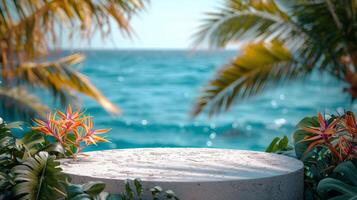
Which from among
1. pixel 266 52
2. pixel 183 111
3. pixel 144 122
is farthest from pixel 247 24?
pixel 183 111

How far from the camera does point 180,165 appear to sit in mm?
2549

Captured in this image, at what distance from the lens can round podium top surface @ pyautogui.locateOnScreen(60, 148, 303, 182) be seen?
2.30m

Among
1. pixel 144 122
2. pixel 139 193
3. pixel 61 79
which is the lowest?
pixel 144 122

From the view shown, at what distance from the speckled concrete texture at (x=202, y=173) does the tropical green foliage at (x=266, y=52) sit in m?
3.47

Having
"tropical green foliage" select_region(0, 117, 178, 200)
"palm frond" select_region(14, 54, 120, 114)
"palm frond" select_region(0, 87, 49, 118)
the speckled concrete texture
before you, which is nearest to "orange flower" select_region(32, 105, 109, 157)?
the speckled concrete texture

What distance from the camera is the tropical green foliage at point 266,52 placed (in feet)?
20.2

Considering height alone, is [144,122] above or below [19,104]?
below

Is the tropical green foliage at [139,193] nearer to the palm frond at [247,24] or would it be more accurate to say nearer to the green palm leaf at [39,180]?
the green palm leaf at [39,180]

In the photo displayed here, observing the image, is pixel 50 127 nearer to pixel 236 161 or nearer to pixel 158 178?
pixel 158 178

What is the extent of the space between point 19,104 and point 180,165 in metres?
5.71

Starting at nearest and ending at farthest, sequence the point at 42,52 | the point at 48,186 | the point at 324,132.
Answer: the point at 48,186, the point at 324,132, the point at 42,52

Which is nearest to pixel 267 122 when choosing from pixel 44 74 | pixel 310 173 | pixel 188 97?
pixel 188 97

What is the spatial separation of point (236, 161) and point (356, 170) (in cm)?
57

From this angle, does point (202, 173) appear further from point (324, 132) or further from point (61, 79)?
point (61, 79)
